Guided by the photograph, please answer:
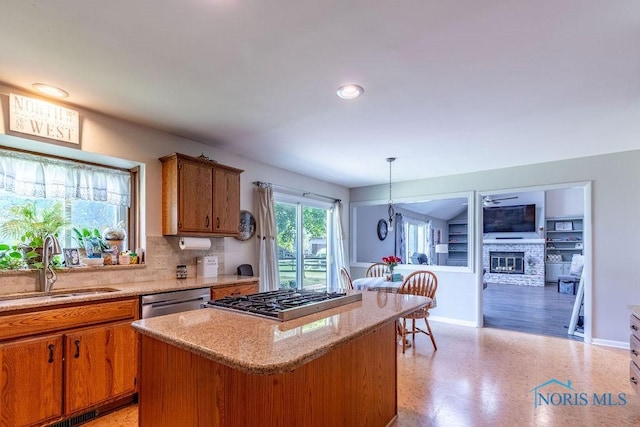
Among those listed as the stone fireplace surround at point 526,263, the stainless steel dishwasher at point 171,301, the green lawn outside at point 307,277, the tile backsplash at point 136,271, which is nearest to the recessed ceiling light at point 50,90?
the tile backsplash at point 136,271

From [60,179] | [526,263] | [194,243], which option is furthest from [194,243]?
[526,263]

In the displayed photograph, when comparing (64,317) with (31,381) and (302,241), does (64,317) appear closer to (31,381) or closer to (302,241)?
(31,381)

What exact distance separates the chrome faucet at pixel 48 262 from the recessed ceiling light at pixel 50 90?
3.54 ft

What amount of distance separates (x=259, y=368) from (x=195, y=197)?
2.63 metres

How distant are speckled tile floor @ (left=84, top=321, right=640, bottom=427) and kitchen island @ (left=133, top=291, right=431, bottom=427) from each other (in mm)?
968

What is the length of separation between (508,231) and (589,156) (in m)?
7.25

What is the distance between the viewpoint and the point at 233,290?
329 centimetres

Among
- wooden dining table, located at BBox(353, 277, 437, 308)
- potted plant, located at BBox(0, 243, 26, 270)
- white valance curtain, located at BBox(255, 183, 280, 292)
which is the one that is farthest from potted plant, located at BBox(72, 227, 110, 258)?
wooden dining table, located at BBox(353, 277, 437, 308)

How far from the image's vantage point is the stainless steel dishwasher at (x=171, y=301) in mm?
2586

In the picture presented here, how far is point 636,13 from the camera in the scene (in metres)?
1.60

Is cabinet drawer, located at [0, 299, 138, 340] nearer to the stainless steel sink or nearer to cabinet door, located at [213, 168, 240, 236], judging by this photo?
the stainless steel sink

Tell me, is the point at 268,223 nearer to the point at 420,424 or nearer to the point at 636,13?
the point at 420,424

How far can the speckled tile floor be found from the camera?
2.40 meters

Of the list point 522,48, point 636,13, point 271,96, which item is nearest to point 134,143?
point 271,96
